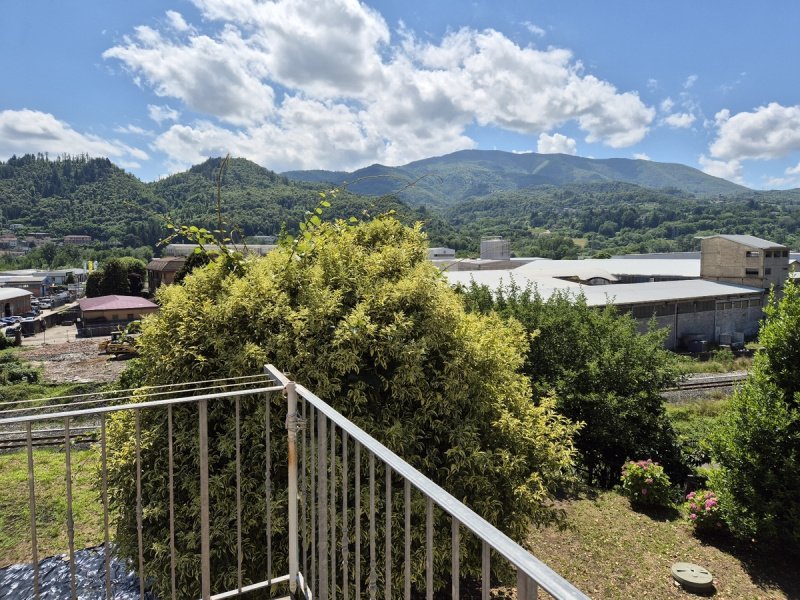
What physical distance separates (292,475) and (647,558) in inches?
225

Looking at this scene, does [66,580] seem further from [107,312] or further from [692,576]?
[107,312]

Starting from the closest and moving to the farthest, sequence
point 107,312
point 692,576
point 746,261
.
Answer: point 692,576 → point 746,261 → point 107,312

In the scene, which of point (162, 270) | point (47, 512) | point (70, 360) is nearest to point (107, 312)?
point (70, 360)

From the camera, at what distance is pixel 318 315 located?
133 inches

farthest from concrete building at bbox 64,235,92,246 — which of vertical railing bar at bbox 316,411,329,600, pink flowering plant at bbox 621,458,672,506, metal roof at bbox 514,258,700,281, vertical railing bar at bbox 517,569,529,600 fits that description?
vertical railing bar at bbox 517,569,529,600

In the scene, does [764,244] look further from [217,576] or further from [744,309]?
[217,576]

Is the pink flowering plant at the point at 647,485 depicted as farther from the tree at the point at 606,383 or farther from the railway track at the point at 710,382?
the railway track at the point at 710,382

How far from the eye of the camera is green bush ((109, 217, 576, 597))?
3207 mm

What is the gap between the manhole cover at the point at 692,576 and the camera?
5621mm

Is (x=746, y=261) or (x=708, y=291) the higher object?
(x=746, y=261)

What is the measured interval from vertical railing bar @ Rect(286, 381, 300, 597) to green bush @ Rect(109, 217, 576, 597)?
0.40 meters

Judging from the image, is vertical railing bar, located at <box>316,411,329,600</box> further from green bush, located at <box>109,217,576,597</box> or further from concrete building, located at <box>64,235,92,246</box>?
concrete building, located at <box>64,235,92,246</box>

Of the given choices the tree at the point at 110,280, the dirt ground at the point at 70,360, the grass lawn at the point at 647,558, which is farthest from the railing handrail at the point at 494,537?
the tree at the point at 110,280

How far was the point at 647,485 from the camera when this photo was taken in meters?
8.13
